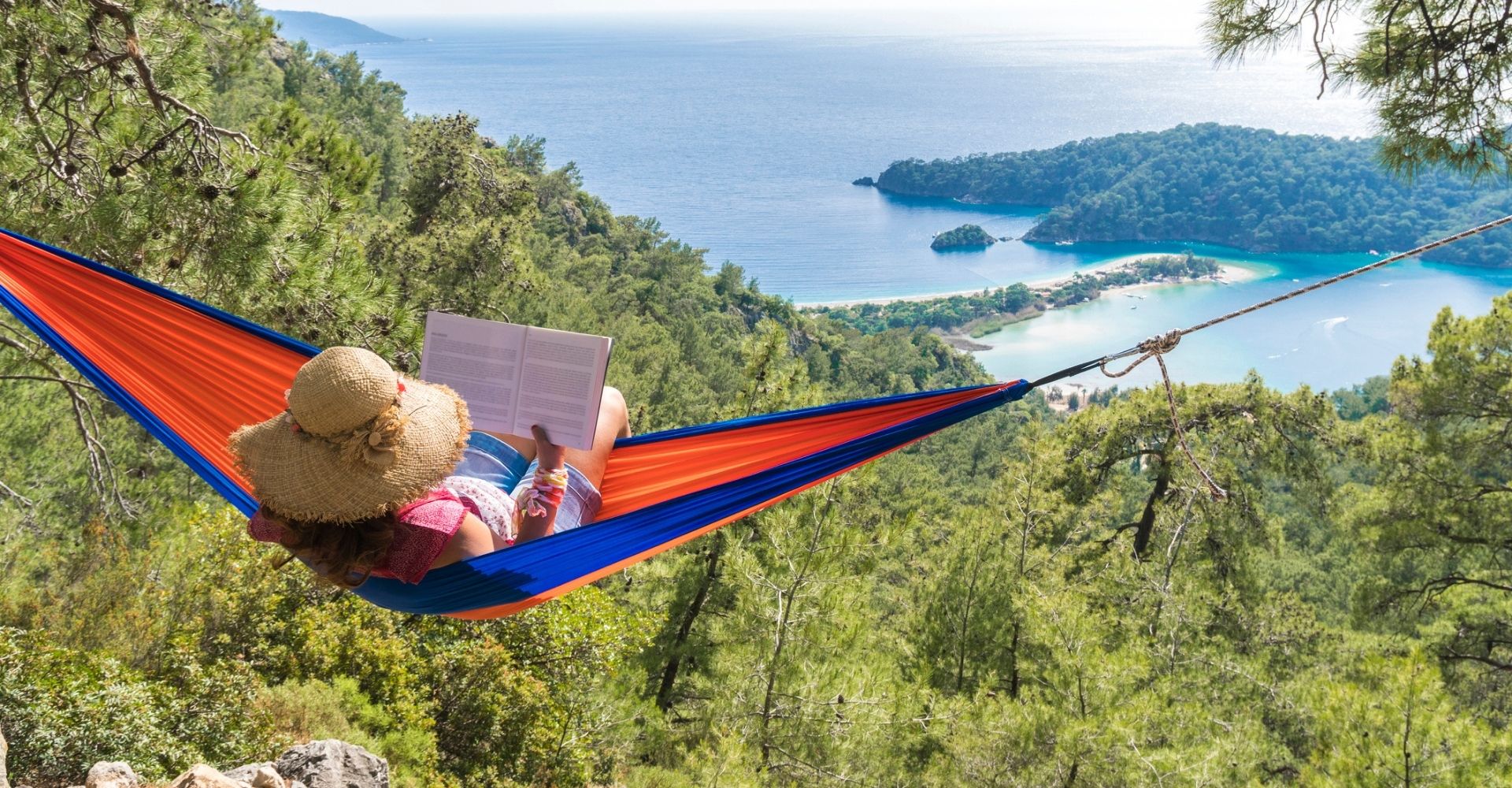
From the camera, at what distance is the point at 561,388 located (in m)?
1.61

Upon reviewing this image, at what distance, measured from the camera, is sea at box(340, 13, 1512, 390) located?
3631cm

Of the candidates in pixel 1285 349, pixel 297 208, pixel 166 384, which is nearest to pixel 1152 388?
pixel 297 208

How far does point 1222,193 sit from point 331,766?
5499 cm

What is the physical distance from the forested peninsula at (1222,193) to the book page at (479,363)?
46.7 m

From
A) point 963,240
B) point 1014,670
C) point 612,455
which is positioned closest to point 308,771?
point 612,455

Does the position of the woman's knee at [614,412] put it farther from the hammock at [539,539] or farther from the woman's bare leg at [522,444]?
the woman's bare leg at [522,444]

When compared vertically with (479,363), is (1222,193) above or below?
above

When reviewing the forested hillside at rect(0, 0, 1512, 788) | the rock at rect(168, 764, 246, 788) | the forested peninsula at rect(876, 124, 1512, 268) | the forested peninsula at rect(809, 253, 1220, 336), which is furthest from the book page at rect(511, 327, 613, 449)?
the forested peninsula at rect(876, 124, 1512, 268)

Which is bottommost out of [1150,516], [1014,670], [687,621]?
[1014,670]

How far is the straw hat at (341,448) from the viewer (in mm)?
1266

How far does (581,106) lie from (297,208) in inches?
3028

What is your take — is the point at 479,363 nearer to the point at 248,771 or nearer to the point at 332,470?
the point at 332,470

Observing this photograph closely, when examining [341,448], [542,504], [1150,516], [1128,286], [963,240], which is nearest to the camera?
[341,448]

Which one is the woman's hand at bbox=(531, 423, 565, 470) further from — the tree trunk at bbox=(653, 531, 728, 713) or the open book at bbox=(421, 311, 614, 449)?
the tree trunk at bbox=(653, 531, 728, 713)
